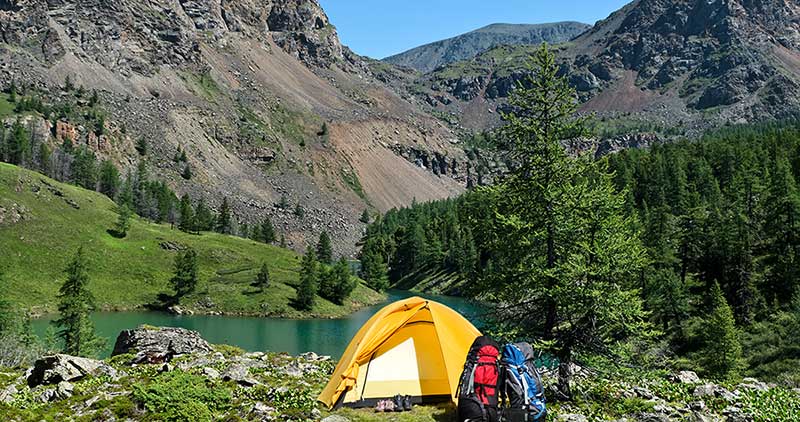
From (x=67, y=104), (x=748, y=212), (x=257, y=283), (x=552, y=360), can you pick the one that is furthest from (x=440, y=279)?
(x=67, y=104)

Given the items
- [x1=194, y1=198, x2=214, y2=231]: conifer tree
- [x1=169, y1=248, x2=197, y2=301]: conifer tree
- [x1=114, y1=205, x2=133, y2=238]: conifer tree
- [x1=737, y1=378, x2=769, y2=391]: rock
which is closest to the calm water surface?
[x1=169, y1=248, x2=197, y2=301]: conifer tree

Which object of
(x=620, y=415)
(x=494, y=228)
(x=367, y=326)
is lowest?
(x=620, y=415)

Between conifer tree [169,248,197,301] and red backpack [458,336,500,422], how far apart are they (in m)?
94.1

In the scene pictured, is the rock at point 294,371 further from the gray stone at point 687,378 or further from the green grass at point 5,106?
the green grass at point 5,106

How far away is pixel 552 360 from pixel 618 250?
527cm

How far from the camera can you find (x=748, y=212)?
293 ft

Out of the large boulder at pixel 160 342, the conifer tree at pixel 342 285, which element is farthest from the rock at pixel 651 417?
the conifer tree at pixel 342 285

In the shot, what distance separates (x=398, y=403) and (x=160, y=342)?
1698 centimetres

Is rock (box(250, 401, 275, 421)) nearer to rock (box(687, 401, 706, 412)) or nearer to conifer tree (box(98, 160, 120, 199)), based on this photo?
rock (box(687, 401, 706, 412))

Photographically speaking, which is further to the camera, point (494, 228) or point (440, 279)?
point (440, 279)

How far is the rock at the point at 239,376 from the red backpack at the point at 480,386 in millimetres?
7971

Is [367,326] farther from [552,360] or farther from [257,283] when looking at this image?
[257,283]

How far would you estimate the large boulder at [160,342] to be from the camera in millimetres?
25016

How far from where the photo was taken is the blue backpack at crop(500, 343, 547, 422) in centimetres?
1179
